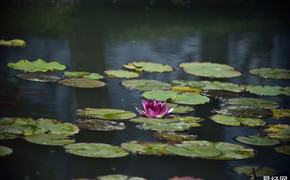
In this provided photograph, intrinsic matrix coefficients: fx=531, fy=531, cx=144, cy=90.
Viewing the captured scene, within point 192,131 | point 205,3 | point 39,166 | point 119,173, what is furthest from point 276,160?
point 205,3

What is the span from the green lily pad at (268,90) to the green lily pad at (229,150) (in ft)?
4.89

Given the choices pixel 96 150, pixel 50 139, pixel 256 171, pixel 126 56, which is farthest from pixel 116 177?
pixel 126 56

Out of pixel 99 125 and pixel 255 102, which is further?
pixel 255 102

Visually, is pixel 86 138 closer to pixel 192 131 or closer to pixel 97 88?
pixel 192 131

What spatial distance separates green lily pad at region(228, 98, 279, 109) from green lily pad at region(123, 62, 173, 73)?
1208mm

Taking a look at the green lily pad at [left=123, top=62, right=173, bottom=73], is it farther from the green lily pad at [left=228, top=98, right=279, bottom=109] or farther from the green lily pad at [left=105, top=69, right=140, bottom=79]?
the green lily pad at [left=228, top=98, right=279, bottom=109]

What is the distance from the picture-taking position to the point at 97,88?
488 centimetres

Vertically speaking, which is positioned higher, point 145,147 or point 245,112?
point 245,112

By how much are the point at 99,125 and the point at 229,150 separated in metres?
0.94

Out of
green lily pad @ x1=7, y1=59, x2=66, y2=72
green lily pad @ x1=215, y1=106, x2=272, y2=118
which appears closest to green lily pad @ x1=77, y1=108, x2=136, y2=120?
green lily pad @ x1=215, y1=106, x2=272, y2=118

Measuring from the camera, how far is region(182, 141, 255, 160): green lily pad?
3.29 m

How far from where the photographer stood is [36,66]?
5398mm

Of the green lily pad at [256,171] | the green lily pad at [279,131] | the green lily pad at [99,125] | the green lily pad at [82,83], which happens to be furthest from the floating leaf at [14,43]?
the green lily pad at [256,171]

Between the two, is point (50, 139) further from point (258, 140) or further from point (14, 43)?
point (14, 43)
